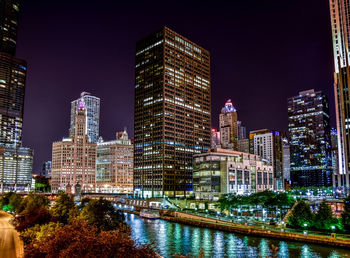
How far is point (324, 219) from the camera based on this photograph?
96812 mm

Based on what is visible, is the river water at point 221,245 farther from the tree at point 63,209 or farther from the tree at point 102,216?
the tree at point 63,209

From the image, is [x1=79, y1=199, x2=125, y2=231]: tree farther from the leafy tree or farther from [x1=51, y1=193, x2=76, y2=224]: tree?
the leafy tree

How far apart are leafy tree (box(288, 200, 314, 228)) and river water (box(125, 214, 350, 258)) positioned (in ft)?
58.8

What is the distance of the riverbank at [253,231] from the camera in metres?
79.8

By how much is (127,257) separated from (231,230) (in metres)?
77.7

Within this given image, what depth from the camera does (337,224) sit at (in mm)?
94812

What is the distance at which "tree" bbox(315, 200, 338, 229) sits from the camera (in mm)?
95775

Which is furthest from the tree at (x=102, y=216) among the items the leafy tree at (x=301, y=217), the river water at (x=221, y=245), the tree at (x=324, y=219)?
the tree at (x=324, y=219)

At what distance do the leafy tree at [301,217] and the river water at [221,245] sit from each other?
58.8 feet

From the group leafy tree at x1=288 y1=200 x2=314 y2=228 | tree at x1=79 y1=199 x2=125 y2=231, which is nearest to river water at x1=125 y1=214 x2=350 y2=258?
tree at x1=79 y1=199 x2=125 y2=231

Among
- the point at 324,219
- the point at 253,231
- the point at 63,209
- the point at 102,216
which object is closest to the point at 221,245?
the point at 253,231

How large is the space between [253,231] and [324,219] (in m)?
21.7

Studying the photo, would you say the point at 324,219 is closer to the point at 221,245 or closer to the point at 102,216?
the point at 221,245

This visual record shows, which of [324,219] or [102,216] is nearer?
[102,216]
